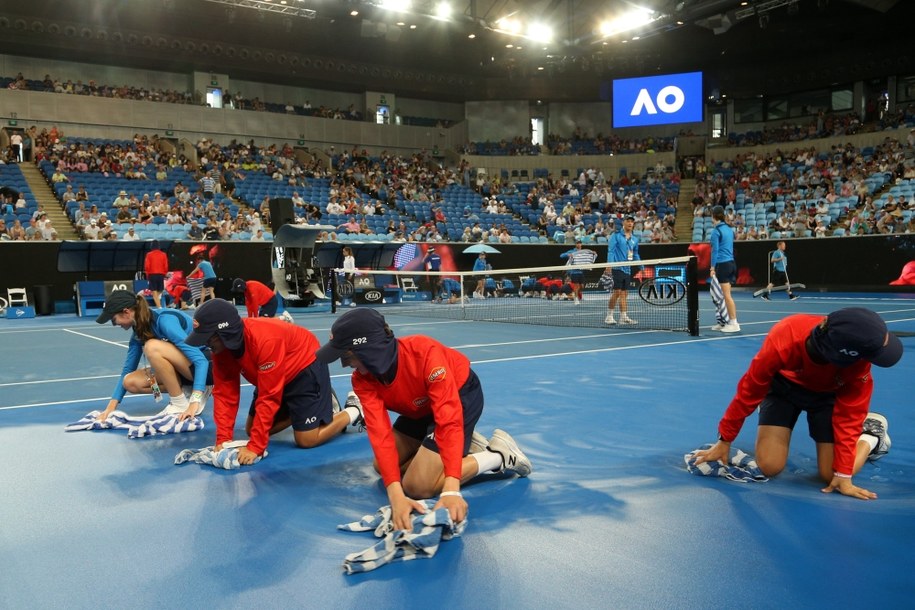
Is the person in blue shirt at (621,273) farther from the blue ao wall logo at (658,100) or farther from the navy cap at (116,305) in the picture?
the blue ao wall logo at (658,100)

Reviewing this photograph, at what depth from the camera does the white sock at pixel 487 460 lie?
13.3 ft

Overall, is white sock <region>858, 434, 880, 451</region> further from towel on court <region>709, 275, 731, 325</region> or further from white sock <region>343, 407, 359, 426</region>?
towel on court <region>709, 275, 731, 325</region>

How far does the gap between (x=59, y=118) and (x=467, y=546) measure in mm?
33300

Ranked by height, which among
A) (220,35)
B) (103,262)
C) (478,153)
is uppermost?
(220,35)

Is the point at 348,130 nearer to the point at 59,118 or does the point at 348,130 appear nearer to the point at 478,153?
the point at 478,153

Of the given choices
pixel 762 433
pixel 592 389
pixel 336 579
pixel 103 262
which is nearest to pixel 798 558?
pixel 762 433

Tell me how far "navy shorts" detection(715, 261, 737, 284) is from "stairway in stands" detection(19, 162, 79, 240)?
63.3 feet

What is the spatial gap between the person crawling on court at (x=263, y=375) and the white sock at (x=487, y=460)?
1297 millimetres

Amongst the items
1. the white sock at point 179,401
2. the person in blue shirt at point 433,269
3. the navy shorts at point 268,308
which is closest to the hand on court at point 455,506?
the white sock at point 179,401

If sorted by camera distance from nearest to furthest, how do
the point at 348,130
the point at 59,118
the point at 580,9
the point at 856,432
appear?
the point at 856,432 → the point at 59,118 → the point at 580,9 → the point at 348,130

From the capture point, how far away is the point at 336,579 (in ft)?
9.62

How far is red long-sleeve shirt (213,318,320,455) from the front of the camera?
4.65 metres

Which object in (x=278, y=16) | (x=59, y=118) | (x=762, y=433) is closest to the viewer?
(x=762, y=433)

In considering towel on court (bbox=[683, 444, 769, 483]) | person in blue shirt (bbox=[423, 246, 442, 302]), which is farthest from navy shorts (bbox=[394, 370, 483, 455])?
person in blue shirt (bbox=[423, 246, 442, 302])
